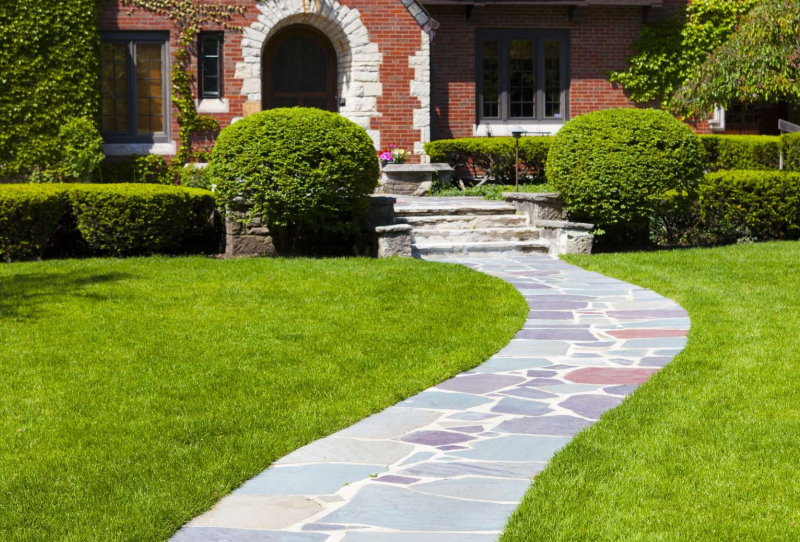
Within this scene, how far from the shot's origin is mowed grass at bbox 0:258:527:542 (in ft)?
15.7

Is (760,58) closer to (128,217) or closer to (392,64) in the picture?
(392,64)

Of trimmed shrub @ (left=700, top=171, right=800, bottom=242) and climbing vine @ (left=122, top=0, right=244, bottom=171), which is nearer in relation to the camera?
trimmed shrub @ (left=700, top=171, right=800, bottom=242)

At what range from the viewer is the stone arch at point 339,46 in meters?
19.7

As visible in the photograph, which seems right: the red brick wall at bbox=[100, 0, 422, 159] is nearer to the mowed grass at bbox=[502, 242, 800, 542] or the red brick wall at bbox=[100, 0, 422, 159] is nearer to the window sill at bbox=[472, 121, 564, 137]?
the window sill at bbox=[472, 121, 564, 137]

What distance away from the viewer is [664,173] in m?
13.1

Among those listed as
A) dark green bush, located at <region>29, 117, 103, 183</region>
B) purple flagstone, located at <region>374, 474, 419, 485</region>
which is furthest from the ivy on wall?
purple flagstone, located at <region>374, 474, 419, 485</region>

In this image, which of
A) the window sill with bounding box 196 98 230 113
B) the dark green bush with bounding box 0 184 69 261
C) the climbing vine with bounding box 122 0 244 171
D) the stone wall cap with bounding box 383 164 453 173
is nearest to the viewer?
the dark green bush with bounding box 0 184 69 261

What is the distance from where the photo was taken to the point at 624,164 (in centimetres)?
1305

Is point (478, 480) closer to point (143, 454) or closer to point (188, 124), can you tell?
point (143, 454)

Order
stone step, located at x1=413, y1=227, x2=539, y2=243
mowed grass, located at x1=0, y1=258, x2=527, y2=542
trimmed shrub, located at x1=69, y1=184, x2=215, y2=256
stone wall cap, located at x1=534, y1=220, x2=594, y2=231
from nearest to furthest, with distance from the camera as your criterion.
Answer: mowed grass, located at x1=0, y1=258, x2=527, y2=542, trimmed shrub, located at x1=69, y1=184, x2=215, y2=256, stone wall cap, located at x1=534, y1=220, x2=594, y2=231, stone step, located at x1=413, y1=227, x2=539, y2=243

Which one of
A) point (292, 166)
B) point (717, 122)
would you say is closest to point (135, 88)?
point (292, 166)

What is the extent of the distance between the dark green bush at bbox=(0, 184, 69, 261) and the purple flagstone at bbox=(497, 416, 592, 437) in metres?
8.29

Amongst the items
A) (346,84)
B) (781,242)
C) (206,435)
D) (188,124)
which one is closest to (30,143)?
(188,124)

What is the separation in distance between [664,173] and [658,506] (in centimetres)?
918
